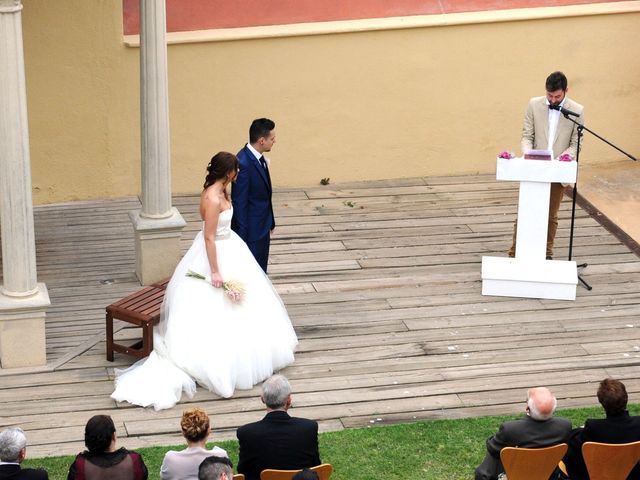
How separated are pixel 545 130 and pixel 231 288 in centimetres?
346

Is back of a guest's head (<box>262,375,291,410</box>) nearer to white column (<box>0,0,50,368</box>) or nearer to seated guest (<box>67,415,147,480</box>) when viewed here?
seated guest (<box>67,415,147,480</box>)

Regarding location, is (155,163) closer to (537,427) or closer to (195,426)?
(195,426)

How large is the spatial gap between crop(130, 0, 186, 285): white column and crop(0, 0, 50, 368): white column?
5.14 ft

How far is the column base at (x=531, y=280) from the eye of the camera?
11.0 meters

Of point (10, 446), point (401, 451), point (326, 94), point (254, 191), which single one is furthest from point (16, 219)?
point (326, 94)

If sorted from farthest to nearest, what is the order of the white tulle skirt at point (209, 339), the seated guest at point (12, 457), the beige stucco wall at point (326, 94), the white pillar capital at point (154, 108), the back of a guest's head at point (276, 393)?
the beige stucco wall at point (326, 94), the white pillar capital at point (154, 108), the white tulle skirt at point (209, 339), the back of a guest's head at point (276, 393), the seated guest at point (12, 457)

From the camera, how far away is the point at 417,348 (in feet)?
33.3

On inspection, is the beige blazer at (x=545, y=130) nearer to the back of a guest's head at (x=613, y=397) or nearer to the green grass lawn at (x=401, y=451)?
the green grass lawn at (x=401, y=451)

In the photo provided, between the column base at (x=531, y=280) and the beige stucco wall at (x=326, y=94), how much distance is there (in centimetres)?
311

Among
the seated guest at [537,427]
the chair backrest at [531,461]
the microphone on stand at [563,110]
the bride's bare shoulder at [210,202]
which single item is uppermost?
the microphone on stand at [563,110]

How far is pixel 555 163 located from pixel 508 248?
57.9 inches

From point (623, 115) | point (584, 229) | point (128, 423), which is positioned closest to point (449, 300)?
point (584, 229)

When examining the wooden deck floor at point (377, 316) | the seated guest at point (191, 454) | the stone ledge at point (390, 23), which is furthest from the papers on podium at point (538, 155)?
the seated guest at point (191, 454)

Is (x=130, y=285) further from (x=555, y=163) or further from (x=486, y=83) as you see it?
(x=486, y=83)
